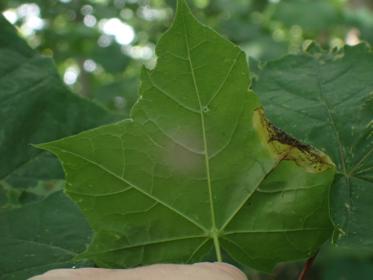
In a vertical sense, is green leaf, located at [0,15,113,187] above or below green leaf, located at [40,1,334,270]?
above

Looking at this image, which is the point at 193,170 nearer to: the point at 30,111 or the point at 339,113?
the point at 339,113

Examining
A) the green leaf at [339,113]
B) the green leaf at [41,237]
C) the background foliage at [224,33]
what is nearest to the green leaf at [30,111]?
the green leaf at [41,237]

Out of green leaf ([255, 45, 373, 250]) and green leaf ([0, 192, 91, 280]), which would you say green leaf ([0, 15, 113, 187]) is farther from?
green leaf ([255, 45, 373, 250])

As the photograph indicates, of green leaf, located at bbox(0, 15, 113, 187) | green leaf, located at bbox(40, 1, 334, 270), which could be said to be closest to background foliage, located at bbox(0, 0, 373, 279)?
green leaf, located at bbox(0, 15, 113, 187)

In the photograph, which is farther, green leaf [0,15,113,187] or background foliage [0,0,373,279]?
background foliage [0,0,373,279]

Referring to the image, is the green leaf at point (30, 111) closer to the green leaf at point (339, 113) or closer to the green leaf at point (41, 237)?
the green leaf at point (41, 237)

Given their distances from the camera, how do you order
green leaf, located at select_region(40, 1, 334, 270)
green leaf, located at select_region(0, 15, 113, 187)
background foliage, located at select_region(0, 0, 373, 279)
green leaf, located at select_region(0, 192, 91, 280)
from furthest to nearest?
background foliage, located at select_region(0, 0, 373, 279) → green leaf, located at select_region(0, 15, 113, 187) → green leaf, located at select_region(0, 192, 91, 280) → green leaf, located at select_region(40, 1, 334, 270)

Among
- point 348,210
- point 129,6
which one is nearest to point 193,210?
point 348,210
